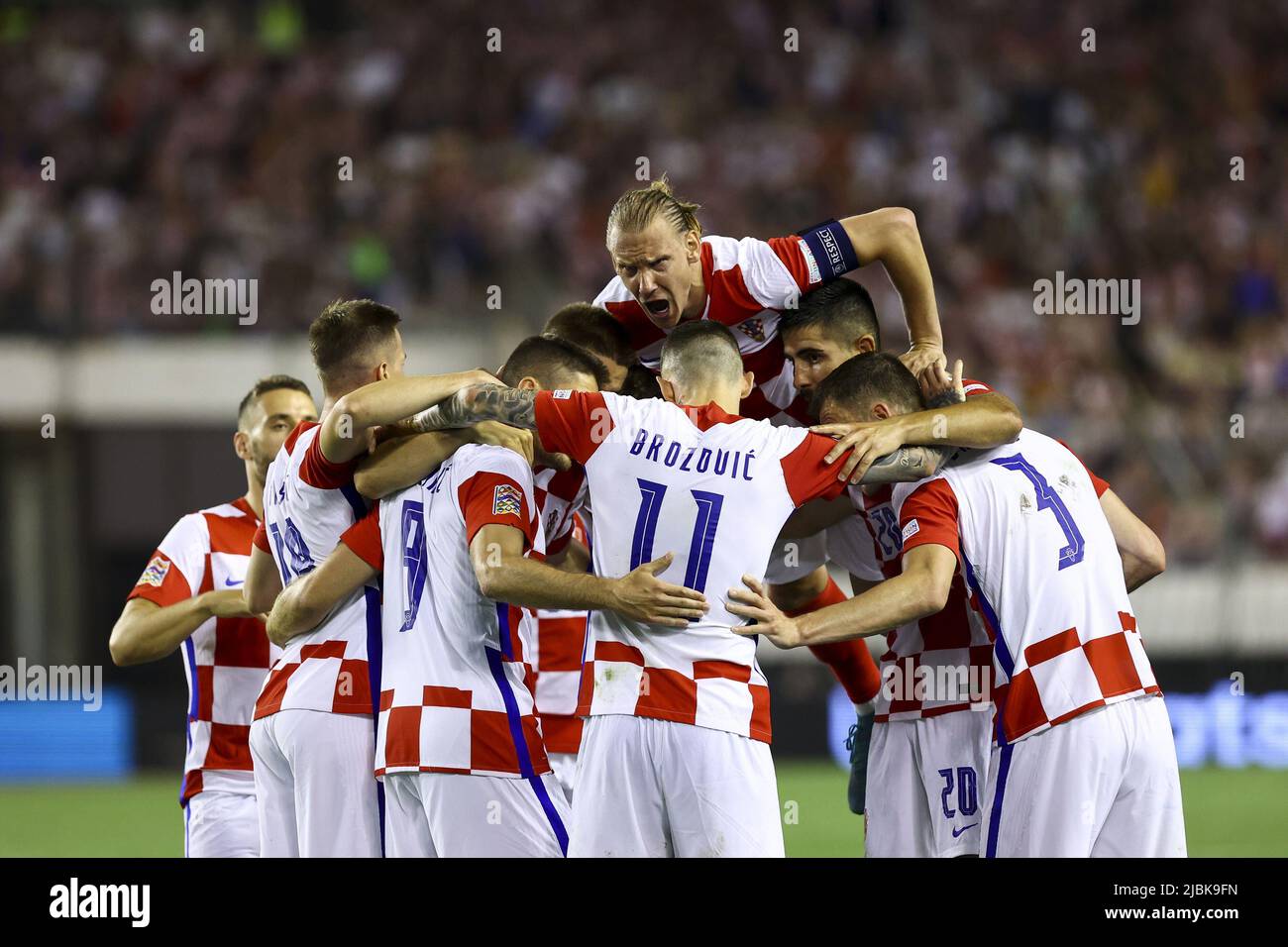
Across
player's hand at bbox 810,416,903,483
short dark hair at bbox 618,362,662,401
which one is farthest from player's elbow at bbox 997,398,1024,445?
short dark hair at bbox 618,362,662,401

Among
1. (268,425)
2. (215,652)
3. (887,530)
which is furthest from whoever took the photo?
(268,425)

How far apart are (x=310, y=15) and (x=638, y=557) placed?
17.8m

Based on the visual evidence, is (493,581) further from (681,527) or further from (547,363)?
(547,363)

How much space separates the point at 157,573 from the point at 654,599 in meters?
2.69

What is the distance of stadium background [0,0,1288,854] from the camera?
48.1 feet

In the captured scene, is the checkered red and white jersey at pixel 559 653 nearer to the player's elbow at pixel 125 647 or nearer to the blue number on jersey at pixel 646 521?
the blue number on jersey at pixel 646 521

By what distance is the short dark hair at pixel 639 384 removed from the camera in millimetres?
5824

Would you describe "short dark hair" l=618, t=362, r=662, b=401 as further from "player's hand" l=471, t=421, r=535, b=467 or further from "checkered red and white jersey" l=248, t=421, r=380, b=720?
"checkered red and white jersey" l=248, t=421, r=380, b=720

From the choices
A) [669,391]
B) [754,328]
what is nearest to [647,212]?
[754,328]

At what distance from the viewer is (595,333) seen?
5840 millimetres

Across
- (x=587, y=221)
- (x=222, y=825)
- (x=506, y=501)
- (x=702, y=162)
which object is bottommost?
(x=222, y=825)

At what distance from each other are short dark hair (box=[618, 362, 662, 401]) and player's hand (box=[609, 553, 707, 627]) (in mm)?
1504

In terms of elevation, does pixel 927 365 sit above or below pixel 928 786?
above

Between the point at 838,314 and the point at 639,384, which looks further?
the point at 639,384
